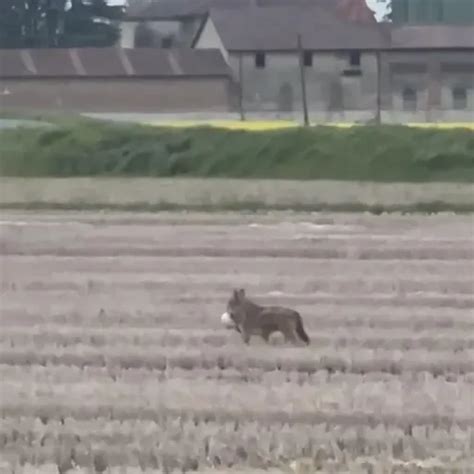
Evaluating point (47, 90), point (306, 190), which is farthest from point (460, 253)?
point (47, 90)

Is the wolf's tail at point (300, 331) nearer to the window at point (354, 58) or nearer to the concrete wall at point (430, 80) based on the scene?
the concrete wall at point (430, 80)

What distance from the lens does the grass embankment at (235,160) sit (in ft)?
83.3

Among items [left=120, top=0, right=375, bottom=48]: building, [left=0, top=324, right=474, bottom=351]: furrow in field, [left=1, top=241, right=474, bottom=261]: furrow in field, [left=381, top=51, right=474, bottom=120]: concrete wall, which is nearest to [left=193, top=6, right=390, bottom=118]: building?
[left=381, top=51, right=474, bottom=120]: concrete wall

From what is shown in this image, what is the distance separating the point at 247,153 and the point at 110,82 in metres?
18.6

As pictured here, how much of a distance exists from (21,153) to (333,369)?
22.5m

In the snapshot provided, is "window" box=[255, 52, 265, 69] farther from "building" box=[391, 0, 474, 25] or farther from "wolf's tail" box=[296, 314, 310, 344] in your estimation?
"wolf's tail" box=[296, 314, 310, 344]

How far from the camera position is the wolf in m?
8.91

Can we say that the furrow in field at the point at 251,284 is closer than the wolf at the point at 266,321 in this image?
No

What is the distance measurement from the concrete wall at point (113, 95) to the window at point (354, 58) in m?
4.81

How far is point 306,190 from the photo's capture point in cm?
2473

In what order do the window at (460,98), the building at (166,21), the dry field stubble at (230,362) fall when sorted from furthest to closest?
1. the building at (166,21)
2. the window at (460,98)
3. the dry field stubble at (230,362)

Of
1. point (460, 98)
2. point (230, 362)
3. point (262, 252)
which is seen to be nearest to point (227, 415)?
point (230, 362)

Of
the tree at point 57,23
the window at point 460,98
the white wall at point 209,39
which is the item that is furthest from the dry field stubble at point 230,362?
the tree at point 57,23

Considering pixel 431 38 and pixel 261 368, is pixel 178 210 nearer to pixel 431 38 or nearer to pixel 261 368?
pixel 261 368
